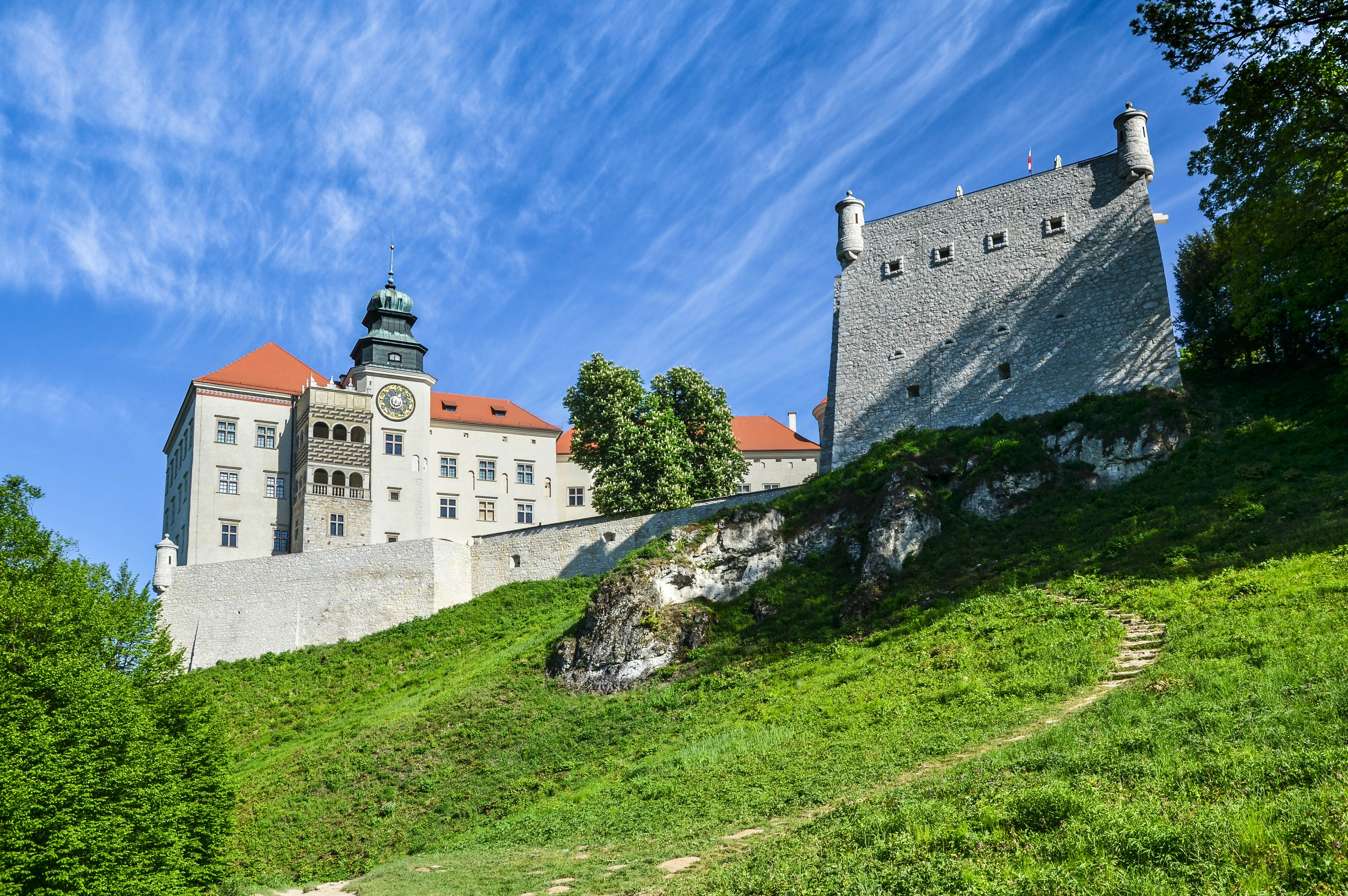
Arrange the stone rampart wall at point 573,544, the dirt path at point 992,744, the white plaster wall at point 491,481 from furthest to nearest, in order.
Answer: the white plaster wall at point 491,481 < the stone rampart wall at point 573,544 < the dirt path at point 992,744

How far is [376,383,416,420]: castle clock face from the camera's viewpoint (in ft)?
174

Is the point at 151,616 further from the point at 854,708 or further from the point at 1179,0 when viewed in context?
the point at 1179,0

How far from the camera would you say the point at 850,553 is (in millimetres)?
30219

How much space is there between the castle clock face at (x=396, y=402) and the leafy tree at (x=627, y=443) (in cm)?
946

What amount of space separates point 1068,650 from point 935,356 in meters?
20.0

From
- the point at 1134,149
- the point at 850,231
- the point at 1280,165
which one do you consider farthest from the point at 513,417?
the point at 1280,165

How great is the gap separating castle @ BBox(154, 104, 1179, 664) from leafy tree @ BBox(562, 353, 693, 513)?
12.3 ft

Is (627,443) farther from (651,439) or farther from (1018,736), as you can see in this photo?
(1018,736)

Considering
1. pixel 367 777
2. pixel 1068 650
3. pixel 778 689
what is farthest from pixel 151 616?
pixel 1068 650

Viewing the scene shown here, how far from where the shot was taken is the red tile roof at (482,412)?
5850cm

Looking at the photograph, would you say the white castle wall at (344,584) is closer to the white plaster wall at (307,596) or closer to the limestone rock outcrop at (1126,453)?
the white plaster wall at (307,596)

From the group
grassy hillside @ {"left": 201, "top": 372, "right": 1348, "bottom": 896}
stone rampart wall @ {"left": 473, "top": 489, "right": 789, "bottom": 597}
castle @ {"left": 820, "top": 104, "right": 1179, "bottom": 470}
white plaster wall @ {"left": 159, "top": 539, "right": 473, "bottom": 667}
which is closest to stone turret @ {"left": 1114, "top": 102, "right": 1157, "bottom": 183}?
castle @ {"left": 820, "top": 104, "right": 1179, "bottom": 470}

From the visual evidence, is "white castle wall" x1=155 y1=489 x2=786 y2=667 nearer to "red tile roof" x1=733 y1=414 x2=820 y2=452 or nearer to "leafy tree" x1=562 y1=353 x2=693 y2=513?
"leafy tree" x1=562 y1=353 x2=693 y2=513

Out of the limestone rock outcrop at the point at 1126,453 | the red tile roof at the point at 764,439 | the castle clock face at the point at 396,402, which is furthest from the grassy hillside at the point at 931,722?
the red tile roof at the point at 764,439
